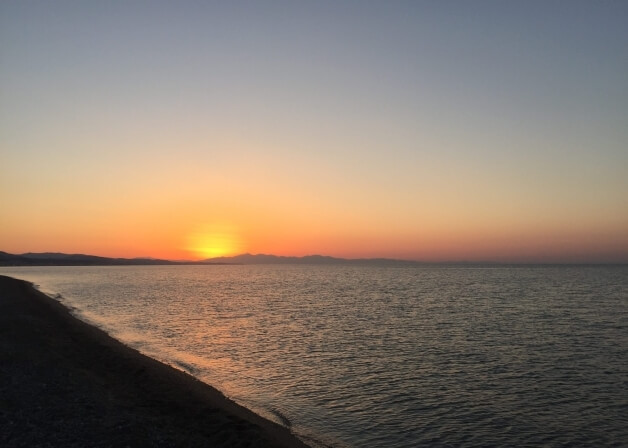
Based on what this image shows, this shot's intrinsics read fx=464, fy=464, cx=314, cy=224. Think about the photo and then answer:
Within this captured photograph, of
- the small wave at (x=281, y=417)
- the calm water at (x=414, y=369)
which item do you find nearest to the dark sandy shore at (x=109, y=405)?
the small wave at (x=281, y=417)

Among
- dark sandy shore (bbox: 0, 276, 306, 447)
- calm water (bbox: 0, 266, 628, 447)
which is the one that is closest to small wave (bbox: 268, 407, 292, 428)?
calm water (bbox: 0, 266, 628, 447)

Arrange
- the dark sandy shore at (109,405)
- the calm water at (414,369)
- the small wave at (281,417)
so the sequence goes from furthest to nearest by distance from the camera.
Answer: the small wave at (281,417)
the calm water at (414,369)
the dark sandy shore at (109,405)

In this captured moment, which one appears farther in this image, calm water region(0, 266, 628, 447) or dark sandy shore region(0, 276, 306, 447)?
calm water region(0, 266, 628, 447)

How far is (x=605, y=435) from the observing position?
60.4ft

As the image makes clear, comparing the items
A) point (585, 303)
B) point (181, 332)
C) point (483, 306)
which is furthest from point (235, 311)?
point (585, 303)

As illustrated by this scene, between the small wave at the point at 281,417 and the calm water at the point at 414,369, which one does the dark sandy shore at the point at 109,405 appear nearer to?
the small wave at the point at 281,417

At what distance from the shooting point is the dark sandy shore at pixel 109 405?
14438mm

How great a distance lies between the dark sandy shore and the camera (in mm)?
14438

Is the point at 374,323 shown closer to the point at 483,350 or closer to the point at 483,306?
the point at 483,350

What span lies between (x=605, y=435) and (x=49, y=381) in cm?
2331

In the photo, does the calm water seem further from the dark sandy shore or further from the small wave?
the dark sandy shore

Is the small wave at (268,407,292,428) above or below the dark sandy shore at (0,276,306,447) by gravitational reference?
below

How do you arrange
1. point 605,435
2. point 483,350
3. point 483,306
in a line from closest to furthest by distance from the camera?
point 605,435
point 483,350
point 483,306

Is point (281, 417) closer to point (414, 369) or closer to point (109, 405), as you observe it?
point (109, 405)
